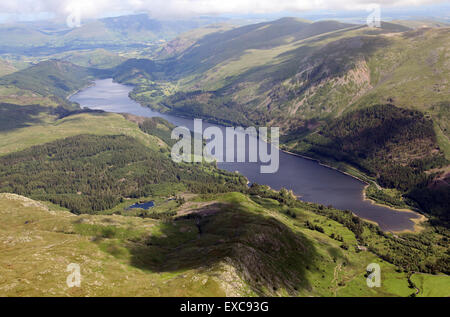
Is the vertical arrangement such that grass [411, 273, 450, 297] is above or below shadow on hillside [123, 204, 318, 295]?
below

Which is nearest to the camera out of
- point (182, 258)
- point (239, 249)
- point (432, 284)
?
point (239, 249)

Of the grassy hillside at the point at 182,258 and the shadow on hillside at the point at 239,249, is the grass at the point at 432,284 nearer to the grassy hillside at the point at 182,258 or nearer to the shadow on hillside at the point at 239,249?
the grassy hillside at the point at 182,258

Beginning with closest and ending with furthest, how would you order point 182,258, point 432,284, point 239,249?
point 239,249 → point 182,258 → point 432,284

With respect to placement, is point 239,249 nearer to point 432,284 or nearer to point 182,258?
point 182,258

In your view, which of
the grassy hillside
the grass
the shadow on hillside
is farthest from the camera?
the grass

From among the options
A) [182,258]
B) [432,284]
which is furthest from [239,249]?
[432,284]

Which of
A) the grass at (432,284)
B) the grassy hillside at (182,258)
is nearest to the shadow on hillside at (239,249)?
the grassy hillside at (182,258)

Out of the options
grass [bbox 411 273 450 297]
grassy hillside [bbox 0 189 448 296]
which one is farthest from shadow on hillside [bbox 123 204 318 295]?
grass [bbox 411 273 450 297]

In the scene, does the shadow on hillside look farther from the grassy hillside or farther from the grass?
the grass

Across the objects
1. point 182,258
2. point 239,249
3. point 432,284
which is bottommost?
point 432,284
